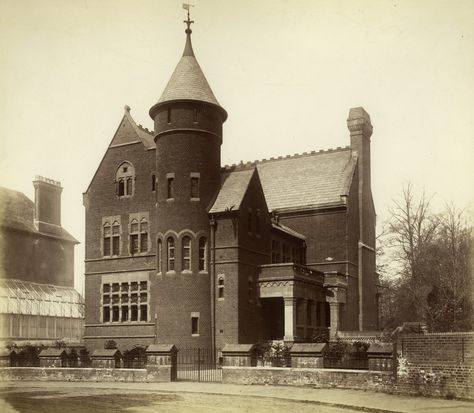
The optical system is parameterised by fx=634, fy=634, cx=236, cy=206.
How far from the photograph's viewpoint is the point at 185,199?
3434cm

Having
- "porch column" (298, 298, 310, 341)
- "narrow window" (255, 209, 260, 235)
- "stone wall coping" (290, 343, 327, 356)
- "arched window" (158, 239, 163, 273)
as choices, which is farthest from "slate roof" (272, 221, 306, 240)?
"stone wall coping" (290, 343, 327, 356)

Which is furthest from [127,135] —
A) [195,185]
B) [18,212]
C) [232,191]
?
[18,212]

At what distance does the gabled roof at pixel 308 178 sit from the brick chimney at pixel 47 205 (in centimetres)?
2307

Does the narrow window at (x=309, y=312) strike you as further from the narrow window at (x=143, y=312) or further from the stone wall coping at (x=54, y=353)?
the stone wall coping at (x=54, y=353)

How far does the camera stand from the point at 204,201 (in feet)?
114

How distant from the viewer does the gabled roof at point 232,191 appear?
34156mm

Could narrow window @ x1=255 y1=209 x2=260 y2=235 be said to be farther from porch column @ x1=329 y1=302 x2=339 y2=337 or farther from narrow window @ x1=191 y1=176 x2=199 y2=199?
porch column @ x1=329 y1=302 x2=339 y2=337

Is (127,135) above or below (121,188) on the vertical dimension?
above

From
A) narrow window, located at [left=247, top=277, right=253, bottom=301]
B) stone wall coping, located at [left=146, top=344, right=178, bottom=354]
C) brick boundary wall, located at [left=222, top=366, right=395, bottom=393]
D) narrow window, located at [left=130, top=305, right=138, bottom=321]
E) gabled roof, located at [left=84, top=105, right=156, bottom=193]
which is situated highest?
gabled roof, located at [left=84, top=105, right=156, bottom=193]

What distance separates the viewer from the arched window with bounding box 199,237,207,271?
34.0 meters

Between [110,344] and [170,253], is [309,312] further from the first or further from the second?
[110,344]

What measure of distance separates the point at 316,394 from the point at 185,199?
17.3 meters

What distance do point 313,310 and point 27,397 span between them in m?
20.6

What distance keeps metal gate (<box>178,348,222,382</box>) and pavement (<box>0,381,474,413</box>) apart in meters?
2.28
